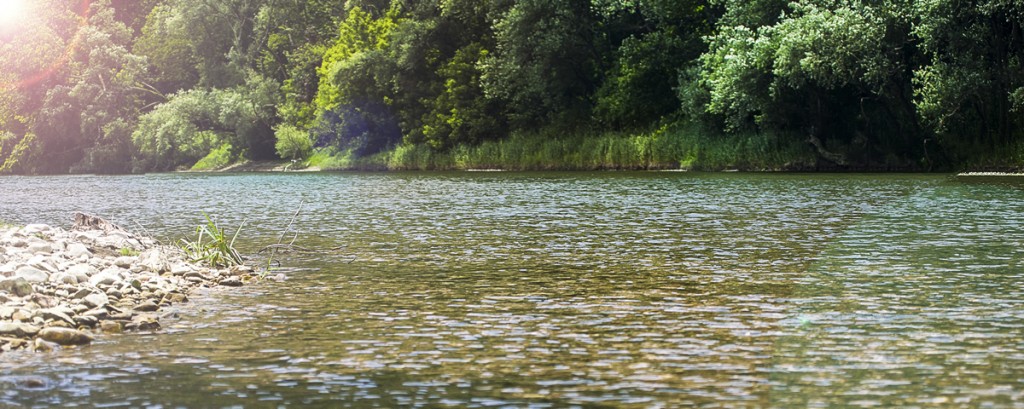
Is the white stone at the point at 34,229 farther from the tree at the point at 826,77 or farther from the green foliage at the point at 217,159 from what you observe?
the green foliage at the point at 217,159

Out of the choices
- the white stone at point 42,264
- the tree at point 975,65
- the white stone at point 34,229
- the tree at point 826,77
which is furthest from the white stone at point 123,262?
the tree at point 826,77

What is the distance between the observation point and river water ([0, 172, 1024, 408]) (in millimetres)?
9289

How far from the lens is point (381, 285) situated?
16.1 m

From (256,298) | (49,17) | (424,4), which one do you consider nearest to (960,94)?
(256,298)

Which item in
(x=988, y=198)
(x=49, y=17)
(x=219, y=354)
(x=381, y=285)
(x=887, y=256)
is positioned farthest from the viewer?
(x=49, y=17)

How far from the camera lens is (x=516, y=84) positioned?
71375 millimetres

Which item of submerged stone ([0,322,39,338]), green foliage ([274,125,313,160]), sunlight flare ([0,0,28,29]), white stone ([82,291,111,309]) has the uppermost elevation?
sunlight flare ([0,0,28,29])

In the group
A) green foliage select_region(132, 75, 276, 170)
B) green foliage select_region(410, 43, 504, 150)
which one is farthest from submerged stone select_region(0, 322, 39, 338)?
green foliage select_region(132, 75, 276, 170)

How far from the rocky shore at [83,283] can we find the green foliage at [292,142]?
70.0m

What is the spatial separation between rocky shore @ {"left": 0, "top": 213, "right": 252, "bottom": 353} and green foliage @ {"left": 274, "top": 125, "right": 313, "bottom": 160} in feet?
230

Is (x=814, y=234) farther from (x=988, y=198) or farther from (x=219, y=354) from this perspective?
(x=219, y=354)

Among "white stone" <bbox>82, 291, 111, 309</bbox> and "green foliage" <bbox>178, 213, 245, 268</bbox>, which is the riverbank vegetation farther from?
"white stone" <bbox>82, 291, 111, 309</bbox>

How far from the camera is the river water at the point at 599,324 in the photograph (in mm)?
9289

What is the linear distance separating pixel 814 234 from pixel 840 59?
26.5m
